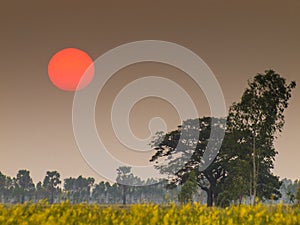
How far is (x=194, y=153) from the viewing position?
67625 millimetres

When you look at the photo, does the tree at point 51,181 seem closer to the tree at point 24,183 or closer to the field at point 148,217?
the tree at point 24,183

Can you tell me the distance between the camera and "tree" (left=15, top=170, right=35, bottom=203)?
632 feet

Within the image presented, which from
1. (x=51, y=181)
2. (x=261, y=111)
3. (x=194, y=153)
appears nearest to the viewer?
(x=261, y=111)

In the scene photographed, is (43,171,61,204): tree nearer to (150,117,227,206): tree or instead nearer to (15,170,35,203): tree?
(15,170,35,203): tree

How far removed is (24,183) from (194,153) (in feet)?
472

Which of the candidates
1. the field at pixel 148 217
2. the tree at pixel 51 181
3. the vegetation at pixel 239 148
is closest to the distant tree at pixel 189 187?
the vegetation at pixel 239 148

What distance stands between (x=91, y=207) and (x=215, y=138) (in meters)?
52.3

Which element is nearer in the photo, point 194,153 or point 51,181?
point 194,153

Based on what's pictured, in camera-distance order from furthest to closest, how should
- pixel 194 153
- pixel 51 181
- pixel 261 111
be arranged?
pixel 51 181
pixel 194 153
pixel 261 111

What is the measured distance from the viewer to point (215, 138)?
65750 millimetres

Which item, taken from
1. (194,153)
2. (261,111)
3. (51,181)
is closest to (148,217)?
(261,111)

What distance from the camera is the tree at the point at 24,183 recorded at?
19266 cm

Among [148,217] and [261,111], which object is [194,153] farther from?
[148,217]

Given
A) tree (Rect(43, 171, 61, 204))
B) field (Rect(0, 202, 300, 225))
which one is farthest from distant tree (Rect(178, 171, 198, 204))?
tree (Rect(43, 171, 61, 204))
